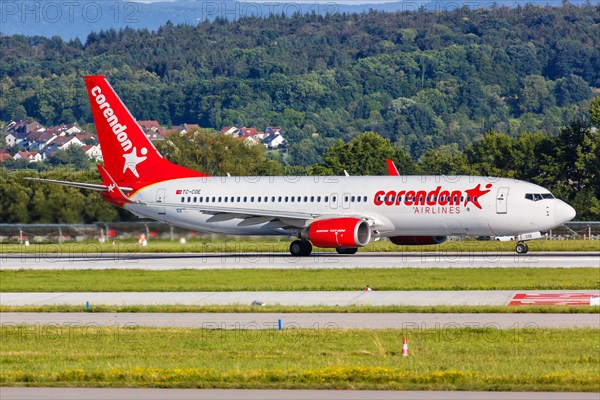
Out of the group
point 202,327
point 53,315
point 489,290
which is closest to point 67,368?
point 202,327

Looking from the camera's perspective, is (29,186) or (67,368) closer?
(67,368)

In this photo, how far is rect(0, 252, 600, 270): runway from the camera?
158 ft

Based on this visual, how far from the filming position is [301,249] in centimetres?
5594

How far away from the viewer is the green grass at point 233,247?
59.4 m

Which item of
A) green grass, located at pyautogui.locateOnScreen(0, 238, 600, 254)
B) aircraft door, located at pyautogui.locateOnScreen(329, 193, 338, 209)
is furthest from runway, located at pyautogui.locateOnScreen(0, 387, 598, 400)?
green grass, located at pyautogui.locateOnScreen(0, 238, 600, 254)

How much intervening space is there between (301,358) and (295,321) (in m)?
6.25

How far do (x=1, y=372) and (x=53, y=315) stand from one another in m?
10.3

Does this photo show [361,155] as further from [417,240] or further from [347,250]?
[417,240]

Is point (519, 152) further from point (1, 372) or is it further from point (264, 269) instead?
point (1, 372)

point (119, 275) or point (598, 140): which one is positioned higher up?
point (598, 140)

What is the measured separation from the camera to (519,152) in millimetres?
107375

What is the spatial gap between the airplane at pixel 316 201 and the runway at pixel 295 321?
21885 mm

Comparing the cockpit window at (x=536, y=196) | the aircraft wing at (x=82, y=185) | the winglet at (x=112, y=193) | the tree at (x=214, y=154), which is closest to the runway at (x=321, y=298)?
the cockpit window at (x=536, y=196)

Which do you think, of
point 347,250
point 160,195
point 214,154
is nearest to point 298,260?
point 347,250
